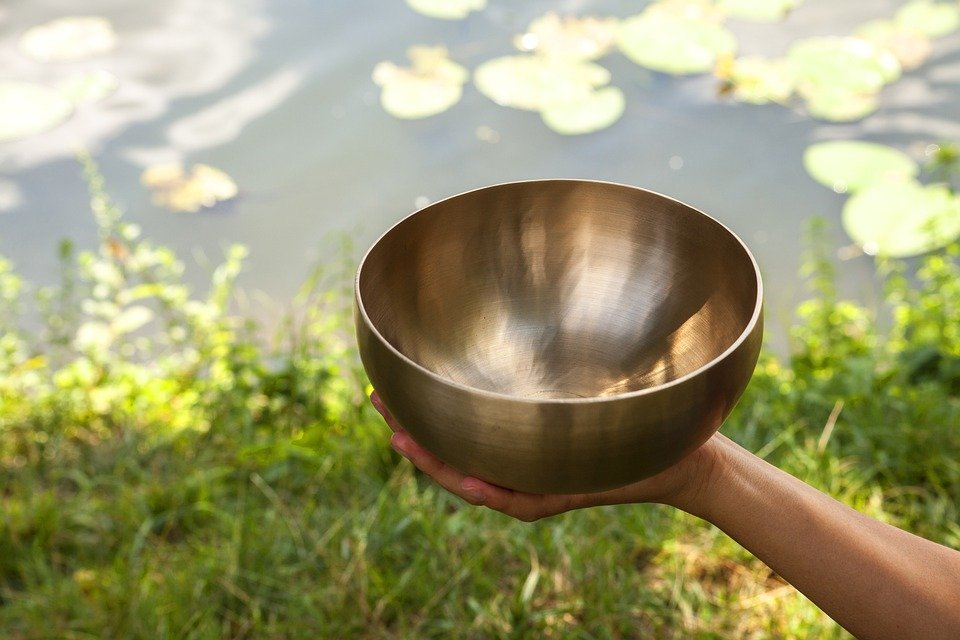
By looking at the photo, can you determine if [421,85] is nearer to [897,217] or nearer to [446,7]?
[446,7]

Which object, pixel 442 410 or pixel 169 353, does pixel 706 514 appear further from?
pixel 169 353

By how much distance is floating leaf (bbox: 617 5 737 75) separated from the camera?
10.2 feet

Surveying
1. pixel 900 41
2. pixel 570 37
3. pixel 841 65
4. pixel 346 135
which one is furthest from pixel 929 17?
pixel 346 135

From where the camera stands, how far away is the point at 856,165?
8.96 ft

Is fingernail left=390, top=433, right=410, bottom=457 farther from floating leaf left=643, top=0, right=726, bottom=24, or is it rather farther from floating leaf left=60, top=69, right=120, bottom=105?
floating leaf left=643, top=0, right=726, bottom=24

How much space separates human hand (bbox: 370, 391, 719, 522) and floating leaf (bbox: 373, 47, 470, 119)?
7.01ft

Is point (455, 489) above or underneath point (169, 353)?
above

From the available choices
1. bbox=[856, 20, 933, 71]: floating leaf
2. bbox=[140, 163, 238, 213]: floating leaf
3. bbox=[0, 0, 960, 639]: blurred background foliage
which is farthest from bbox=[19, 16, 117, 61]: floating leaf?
bbox=[856, 20, 933, 71]: floating leaf

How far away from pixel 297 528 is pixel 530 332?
65cm

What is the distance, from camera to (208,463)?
1.82m

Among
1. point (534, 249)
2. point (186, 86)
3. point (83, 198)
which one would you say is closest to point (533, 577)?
point (534, 249)

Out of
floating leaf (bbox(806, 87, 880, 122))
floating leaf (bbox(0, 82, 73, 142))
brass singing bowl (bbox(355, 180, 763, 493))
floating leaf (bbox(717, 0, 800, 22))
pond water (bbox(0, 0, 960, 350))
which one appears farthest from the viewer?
floating leaf (bbox(717, 0, 800, 22))

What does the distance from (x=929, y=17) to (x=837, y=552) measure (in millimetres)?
2901

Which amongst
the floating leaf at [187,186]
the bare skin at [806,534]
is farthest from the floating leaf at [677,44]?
the bare skin at [806,534]
